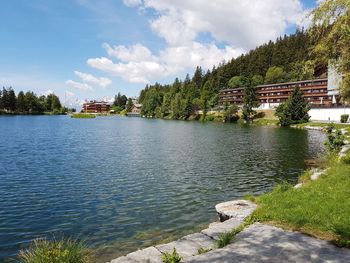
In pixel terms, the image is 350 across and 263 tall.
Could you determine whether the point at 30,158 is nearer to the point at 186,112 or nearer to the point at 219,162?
the point at 219,162

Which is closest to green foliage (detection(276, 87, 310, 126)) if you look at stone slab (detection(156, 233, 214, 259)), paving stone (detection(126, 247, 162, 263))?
stone slab (detection(156, 233, 214, 259))

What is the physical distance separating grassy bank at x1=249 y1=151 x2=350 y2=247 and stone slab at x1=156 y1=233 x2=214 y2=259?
2.90 meters

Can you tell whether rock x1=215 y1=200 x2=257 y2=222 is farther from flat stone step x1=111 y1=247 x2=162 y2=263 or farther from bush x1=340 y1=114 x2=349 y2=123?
bush x1=340 y1=114 x2=349 y2=123

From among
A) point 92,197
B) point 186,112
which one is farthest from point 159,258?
point 186,112

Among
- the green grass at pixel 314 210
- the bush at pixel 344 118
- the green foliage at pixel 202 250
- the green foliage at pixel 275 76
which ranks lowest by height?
the green foliage at pixel 202 250

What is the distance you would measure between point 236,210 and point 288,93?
15678cm

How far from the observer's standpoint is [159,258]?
10680 millimetres

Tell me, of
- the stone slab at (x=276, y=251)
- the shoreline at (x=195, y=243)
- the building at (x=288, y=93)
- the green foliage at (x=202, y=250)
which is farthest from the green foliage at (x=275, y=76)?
the green foliage at (x=202, y=250)

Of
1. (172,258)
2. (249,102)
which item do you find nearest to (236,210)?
(172,258)

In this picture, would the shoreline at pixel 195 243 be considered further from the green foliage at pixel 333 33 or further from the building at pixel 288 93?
the building at pixel 288 93

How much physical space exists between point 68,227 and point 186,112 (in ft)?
593

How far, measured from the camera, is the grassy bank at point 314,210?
11.9 m

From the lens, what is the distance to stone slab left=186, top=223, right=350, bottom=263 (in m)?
9.73

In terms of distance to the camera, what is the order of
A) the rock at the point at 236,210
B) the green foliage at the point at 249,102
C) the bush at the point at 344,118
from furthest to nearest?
1. the green foliage at the point at 249,102
2. the bush at the point at 344,118
3. the rock at the point at 236,210
